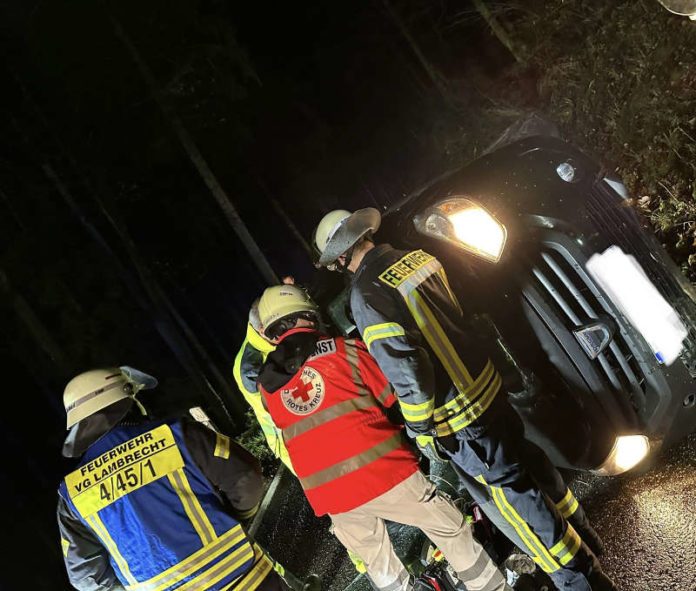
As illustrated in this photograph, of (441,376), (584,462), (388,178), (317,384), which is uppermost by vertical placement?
(388,178)

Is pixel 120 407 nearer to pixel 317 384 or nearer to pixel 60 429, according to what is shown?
pixel 317 384

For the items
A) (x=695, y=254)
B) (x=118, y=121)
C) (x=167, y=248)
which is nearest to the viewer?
(x=695, y=254)

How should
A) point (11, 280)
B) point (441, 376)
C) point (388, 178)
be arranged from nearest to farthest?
point (441, 376) < point (11, 280) < point (388, 178)

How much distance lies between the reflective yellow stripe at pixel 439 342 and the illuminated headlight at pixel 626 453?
803 mm

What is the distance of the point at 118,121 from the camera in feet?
40.7

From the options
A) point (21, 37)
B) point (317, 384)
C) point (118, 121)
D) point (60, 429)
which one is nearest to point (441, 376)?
point (317, 384)

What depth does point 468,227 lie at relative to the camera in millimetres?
2865

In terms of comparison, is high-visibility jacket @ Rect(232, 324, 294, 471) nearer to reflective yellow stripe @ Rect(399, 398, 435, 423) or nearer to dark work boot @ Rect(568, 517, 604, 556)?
reflective yellow stripe @ Rect(399, 398, 435, 423)

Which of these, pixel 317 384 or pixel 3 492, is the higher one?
pixel 3 492

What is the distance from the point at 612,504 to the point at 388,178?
1220 cm

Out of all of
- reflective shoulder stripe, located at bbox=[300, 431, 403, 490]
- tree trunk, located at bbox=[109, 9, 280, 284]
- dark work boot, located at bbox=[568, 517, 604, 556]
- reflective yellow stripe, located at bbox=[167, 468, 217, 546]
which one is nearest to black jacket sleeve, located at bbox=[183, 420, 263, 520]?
reflective yellow stripe, located at bbox=[167, 468, 217, 546]

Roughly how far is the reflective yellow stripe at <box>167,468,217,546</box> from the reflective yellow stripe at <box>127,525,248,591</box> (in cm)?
5

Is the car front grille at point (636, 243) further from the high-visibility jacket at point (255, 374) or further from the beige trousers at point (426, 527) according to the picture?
the high-visibility jacket at point (255, 374)

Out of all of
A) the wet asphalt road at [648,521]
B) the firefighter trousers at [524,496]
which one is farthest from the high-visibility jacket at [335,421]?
the wet asphalt road at [648,521]
